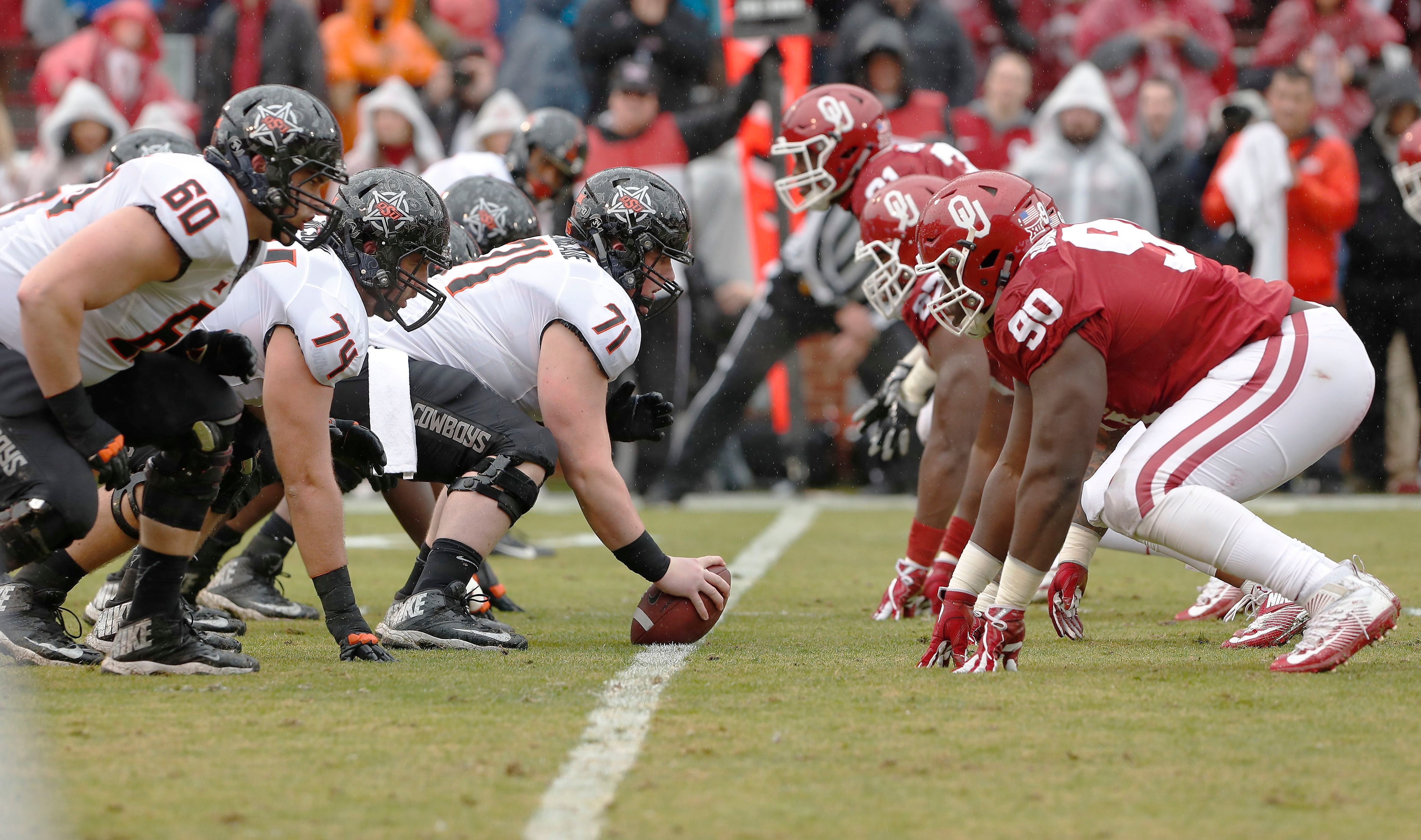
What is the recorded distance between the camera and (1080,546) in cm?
525

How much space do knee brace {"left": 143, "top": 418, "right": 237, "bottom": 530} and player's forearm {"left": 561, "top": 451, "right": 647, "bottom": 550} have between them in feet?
3.30

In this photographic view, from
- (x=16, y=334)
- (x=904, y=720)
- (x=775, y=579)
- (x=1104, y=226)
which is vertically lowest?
(x=775, y=579)

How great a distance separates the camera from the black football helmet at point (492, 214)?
6.45m

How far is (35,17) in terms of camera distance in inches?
502

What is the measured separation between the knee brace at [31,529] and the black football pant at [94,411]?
1 centimetres

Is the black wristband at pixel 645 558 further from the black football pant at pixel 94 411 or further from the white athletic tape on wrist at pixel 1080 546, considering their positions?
the white athletic tape on wrist at pixel 1080 546

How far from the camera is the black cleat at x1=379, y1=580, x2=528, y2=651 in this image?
4695 millimetres

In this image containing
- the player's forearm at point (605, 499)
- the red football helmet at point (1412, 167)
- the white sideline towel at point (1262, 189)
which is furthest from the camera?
the white sideline towel at point (1262, 189)

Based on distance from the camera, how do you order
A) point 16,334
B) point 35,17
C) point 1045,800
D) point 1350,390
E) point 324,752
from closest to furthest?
point 1045,800, point 324,752, point 16,334, point 1350,390, point 35,17

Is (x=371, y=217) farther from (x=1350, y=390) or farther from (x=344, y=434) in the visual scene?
(x=1350, y=390)

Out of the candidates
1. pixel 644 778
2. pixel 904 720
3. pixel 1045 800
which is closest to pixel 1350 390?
pixel 904 720

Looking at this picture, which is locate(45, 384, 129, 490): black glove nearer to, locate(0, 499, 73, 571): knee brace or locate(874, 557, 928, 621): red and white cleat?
locate(0, 499, 73, 571): knee brace

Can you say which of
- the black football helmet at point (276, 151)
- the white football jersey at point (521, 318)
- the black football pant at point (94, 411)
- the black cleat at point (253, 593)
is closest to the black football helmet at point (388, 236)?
the white football jersey at point (521, 318)

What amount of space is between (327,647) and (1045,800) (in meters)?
2.55
